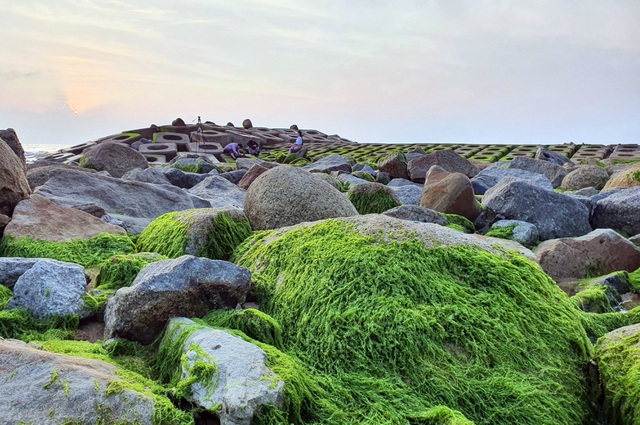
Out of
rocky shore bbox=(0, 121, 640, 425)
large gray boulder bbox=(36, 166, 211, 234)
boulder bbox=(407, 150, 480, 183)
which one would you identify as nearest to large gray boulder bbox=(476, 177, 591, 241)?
rocky shore bbox=(0, 121, 640, 425)

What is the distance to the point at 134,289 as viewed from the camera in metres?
4.13

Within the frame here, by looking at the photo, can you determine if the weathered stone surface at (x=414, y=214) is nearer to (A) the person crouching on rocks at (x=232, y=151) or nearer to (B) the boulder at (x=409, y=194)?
(B) the boulder at (x=409, y=194)

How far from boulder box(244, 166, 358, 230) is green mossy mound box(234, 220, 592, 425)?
7.62 feet

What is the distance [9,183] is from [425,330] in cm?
578

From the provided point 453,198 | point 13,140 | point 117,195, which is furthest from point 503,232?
point 13,140

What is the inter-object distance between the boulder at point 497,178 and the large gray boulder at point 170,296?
11631 millimetres

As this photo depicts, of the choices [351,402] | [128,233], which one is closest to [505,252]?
[351,402]

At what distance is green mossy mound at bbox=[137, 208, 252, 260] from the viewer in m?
6.32

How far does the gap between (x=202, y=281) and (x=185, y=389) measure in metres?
1.17

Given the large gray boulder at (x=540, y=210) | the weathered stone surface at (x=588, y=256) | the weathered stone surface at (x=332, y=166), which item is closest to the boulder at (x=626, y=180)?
A: the large gray boulder at (x=540, y=210)

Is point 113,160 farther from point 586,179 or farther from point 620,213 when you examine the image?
point 586,179

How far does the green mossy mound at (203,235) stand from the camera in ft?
20.7

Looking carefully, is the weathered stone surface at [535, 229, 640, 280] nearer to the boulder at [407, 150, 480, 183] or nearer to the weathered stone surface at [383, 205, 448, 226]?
the weathered stone surface at [383, 205, 448, 226]

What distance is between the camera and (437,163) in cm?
1962
